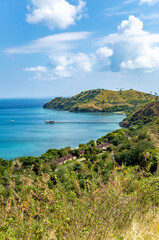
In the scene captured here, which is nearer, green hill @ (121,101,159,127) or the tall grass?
the tall grass

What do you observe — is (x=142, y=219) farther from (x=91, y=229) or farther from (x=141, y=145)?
(x=141, y=145)

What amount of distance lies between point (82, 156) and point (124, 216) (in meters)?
40.5

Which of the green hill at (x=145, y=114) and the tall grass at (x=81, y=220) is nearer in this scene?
the tall grass at (x=81, y=220)

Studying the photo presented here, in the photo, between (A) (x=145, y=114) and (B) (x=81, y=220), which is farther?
(A) (x=145, y=114)

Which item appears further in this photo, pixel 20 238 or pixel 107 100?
pixel 107 100

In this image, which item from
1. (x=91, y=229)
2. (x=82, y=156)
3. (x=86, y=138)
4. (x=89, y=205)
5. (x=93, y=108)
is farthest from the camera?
(x=93, y=108)

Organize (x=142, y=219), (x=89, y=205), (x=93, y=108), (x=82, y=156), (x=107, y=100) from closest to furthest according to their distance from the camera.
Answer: (x=89, y=205)
(x=142, y=219)
(x=82, y=156)
(x=93, y=108)
(x=107, y=100)

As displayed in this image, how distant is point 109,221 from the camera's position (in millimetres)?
4078

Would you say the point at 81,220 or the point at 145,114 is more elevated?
the point at 145,114

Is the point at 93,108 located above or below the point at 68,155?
above

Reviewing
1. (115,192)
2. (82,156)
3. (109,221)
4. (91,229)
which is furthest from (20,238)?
(82,156)

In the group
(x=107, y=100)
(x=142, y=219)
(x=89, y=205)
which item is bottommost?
(x=142, y=219)

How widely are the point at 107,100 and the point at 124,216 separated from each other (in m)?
194

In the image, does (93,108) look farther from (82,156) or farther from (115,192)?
(115,192)
